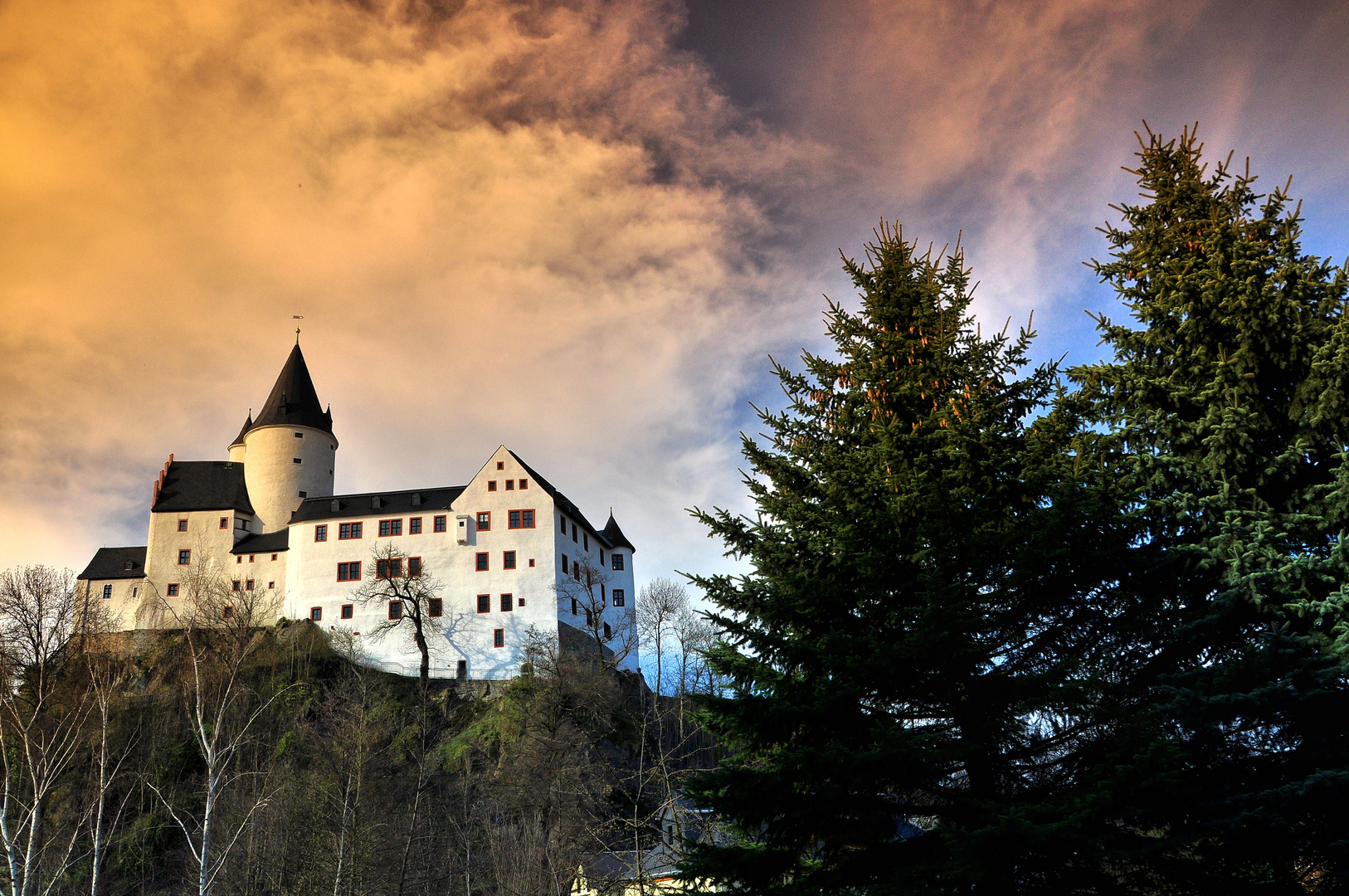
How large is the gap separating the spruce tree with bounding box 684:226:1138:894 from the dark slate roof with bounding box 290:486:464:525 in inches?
1731

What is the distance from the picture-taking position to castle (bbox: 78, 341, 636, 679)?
5047 cm

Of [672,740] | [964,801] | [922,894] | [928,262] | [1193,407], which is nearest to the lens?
[922,894]

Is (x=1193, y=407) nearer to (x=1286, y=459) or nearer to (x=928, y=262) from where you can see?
(x=1286, y=459)

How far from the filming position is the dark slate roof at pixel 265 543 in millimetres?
55562

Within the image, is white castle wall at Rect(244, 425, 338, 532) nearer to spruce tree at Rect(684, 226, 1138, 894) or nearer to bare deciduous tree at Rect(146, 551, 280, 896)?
bare deciduous tree at Rect(146, 551, 280, 896)

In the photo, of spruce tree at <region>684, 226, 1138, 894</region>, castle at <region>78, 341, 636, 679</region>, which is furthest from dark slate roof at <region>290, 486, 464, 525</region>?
spruce tree at <region>684, 226, 1138, 894</region>

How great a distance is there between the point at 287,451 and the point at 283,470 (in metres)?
1.40

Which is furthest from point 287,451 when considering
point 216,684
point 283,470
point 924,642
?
point 924,642

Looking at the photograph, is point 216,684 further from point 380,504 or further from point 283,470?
point 283,470

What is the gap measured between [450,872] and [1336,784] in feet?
79.5

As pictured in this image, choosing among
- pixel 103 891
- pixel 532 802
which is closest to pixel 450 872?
pixel 532 802

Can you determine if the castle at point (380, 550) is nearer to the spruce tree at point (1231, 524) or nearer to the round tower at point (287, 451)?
the round tower at point (287, 451)

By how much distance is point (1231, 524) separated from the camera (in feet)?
33.8

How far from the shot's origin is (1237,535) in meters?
10.4
